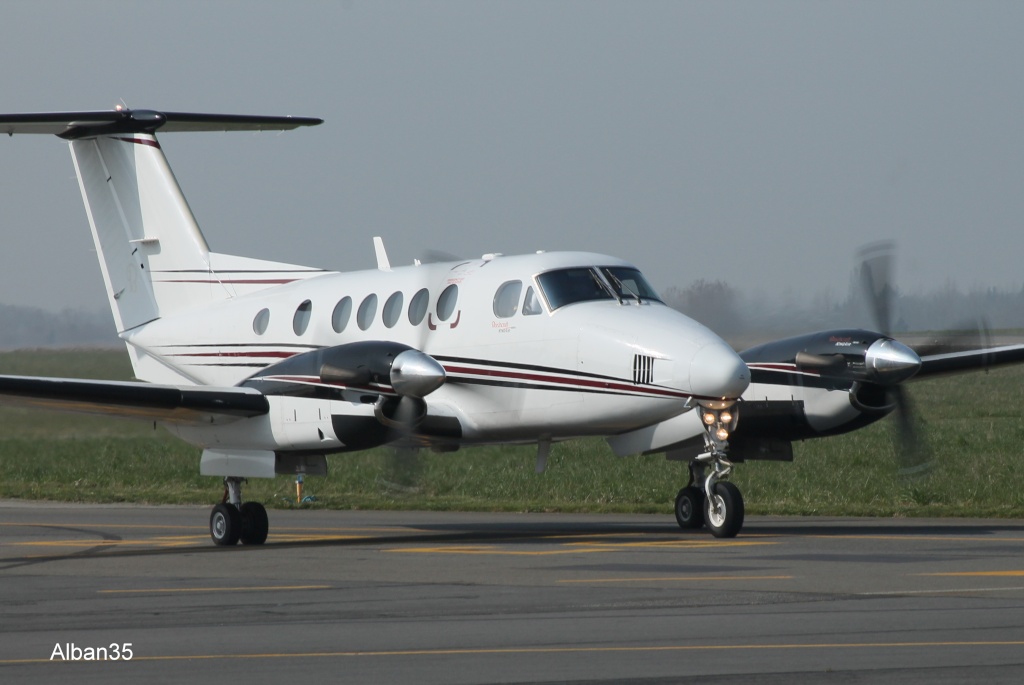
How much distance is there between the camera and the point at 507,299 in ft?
53.3

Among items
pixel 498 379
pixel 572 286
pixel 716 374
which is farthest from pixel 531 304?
pixel 716 374

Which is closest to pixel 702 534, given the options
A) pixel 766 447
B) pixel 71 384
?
pixel 766 447

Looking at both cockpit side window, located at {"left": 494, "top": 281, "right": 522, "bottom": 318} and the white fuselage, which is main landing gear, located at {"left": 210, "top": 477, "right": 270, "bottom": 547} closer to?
the white fuselage

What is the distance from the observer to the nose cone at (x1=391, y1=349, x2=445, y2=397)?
14.8 metres

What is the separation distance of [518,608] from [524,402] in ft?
20.7

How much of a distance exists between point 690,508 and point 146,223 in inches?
385

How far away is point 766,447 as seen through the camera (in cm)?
1772

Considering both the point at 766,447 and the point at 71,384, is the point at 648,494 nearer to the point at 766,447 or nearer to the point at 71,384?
the point at 766,447

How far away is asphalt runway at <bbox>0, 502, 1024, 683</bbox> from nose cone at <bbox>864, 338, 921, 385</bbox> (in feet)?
6.31

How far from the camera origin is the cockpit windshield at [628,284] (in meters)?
16.0

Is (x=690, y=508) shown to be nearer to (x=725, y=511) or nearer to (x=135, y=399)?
(x=725, y=511)

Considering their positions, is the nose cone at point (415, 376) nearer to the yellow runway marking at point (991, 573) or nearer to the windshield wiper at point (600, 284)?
the windshield wiper at point (600, 284)

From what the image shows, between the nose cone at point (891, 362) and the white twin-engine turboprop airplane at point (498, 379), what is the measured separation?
21 mm

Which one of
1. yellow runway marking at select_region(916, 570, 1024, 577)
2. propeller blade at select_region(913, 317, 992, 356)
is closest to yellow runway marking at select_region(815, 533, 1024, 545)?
propeller blade at select_region(913, 317, 992, 356)
